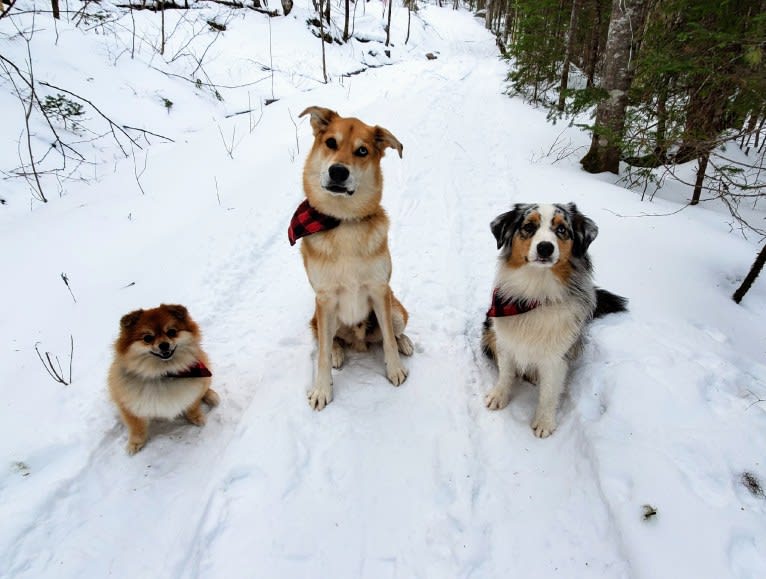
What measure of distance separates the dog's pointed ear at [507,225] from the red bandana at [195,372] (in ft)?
7.73

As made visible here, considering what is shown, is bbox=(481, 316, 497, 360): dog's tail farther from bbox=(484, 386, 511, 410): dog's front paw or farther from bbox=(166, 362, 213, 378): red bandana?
bbox=(166, 362, 213, 378): red bandana

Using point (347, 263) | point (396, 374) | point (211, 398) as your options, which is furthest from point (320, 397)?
point (347, 263)

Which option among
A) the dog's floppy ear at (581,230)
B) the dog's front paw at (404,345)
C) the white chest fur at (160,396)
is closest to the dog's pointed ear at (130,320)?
the white chest fur at (160,396)

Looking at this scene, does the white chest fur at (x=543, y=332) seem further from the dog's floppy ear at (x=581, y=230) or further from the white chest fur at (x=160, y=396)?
the white chest fur at (x=160, y=396)

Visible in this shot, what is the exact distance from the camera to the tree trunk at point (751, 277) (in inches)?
134

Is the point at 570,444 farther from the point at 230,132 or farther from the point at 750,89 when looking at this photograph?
the point at 230,132

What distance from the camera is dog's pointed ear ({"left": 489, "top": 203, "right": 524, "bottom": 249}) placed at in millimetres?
2707

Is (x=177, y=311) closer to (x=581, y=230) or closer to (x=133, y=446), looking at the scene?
(x=133, y=446)

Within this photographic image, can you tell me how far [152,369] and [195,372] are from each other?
0.88 feet

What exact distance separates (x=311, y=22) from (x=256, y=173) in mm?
14279

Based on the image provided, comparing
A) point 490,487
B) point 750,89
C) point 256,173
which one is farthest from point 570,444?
point 256,173

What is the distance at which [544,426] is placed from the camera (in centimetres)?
277

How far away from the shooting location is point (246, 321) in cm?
386

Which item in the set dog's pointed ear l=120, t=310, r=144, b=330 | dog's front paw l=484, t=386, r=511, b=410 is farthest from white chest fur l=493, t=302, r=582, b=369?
dog's pointed ear l=120, t=310, r=144, b=330
